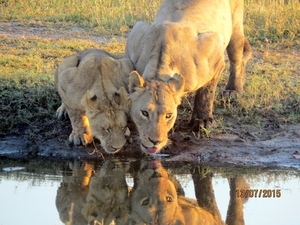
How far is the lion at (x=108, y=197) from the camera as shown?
5875 millimetres

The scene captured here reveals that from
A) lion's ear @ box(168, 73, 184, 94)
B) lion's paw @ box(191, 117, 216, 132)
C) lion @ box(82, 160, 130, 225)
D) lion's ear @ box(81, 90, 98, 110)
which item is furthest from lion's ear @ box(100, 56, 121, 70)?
lion's paw @ box(191, 117, 216, 132)

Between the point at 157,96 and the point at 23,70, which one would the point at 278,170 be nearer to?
the point at 157,96

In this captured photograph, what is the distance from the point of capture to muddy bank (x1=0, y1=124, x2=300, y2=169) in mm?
7473

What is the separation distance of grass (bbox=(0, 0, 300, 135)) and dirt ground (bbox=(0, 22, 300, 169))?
189 millimetres

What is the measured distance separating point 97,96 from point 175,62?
0.75 meters

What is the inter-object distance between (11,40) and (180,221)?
566 cm

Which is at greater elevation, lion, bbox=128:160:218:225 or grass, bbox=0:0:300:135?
grass, bbox=0:0:300:135

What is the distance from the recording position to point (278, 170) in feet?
23.6

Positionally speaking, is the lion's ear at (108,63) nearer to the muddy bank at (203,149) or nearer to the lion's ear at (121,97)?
the lion's ear at (121,97)

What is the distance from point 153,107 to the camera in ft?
21.8

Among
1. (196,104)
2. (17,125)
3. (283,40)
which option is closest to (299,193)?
(196,104)

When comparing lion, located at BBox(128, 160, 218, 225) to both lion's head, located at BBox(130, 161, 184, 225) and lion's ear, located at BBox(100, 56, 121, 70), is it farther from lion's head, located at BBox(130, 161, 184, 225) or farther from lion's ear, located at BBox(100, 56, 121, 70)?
lion's ear, located at BBox(100, 56, 121, 70)
